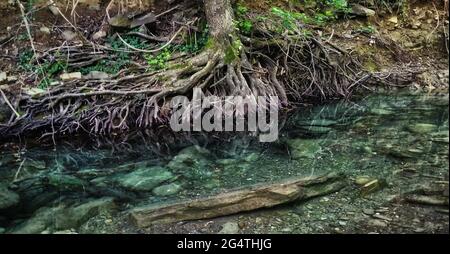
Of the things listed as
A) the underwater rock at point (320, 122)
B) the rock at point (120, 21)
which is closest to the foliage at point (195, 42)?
the rock at point (120, 21)

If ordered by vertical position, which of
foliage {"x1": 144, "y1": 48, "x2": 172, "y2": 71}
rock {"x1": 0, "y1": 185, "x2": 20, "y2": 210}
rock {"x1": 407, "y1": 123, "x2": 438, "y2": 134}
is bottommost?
rock {"x1": 0, "y1": 185, "x2": 20, "y2": 210}

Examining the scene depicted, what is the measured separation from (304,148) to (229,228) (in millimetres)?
2215

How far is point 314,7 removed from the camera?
10391 millimetres

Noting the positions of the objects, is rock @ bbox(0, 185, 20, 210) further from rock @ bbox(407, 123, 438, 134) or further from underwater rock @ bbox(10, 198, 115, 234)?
rock @ bbox(407, 123, 438, 134)

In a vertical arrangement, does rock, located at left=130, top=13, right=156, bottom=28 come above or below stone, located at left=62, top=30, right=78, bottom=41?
above

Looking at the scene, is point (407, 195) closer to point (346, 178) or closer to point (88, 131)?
point (346, 178)

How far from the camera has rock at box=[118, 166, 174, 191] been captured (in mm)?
5000

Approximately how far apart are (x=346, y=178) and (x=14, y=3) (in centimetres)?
699

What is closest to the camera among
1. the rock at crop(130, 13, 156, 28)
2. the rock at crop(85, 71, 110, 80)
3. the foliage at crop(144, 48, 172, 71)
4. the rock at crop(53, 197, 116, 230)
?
the rock at crop(53, 197, 116, 230)

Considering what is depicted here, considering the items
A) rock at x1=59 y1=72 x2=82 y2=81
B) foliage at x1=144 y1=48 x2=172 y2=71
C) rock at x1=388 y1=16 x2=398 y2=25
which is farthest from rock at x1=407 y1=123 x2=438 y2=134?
rock at x1=388 y1=16 x2=398 y2=25

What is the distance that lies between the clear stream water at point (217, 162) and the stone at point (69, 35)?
272 cm

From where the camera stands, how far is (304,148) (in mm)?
5824

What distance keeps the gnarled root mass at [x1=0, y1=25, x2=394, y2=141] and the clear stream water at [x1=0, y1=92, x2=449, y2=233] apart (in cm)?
62

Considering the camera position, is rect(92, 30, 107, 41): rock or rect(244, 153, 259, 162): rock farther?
rect(92, 30, 107, 41): rock
